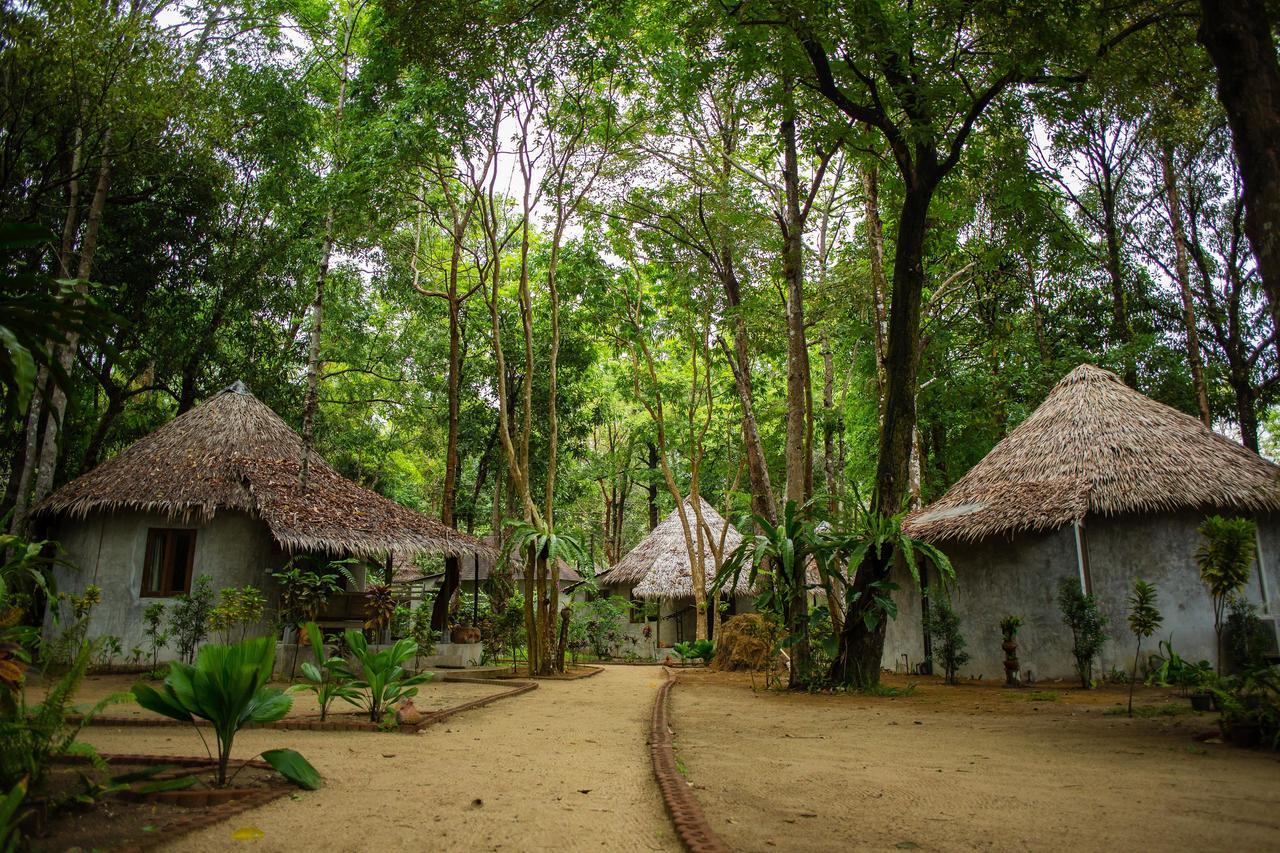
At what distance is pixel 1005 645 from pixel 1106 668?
143 cm

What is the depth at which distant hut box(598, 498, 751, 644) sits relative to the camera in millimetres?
19938

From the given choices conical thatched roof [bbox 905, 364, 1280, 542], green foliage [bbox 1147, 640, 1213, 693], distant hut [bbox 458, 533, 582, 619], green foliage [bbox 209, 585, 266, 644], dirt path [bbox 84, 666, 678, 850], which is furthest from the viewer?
distant hut [bbox 458, 533, 582, 619]

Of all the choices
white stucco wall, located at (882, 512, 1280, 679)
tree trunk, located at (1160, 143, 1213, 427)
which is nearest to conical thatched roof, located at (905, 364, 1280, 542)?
white stucco wall, located at (882, 512, 1280, 679)

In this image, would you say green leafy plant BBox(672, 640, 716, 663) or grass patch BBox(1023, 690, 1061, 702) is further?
green leafy plant BBox(672, 640, 716, 663)

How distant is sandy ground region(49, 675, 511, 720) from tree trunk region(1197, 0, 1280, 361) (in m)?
7.39

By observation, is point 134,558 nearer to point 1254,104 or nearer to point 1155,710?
point 1155,710

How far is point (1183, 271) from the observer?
1684 cm

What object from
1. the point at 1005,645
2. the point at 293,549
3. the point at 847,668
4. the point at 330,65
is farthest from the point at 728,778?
the point at 330,65

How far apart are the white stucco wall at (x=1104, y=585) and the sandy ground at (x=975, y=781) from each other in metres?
3.84

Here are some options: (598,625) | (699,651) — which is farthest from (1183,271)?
Result: (598,625)

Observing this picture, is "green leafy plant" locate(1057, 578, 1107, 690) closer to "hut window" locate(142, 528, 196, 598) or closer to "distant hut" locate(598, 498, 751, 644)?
"distant hut" locate(598, 498, 751, 644)

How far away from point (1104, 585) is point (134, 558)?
14.6m

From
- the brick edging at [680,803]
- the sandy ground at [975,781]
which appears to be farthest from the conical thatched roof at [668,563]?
the brick edging at [680,803]

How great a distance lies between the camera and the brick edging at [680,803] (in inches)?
115
